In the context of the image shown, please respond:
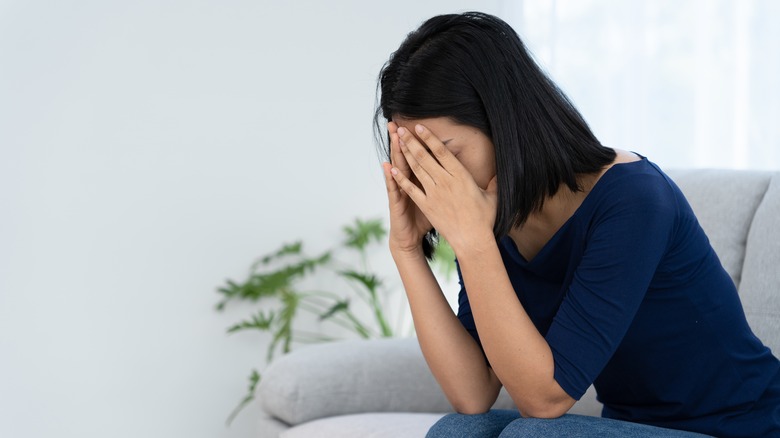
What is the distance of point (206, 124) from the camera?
2824mm

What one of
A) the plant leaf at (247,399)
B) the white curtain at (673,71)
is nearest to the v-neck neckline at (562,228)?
the white curtain at (673,71)

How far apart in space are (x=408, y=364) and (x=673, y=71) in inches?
56.6

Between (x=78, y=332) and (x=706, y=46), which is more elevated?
(x=706, y=46)

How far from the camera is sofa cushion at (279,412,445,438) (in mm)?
1708

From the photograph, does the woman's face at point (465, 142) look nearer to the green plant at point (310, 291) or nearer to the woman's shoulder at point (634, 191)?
the woman's shoulder at point (634, 191)

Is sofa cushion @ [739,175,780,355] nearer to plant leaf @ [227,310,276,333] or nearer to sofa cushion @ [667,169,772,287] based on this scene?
sofa cushion @ [667,169,772,287]

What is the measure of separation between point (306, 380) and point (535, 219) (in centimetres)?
78

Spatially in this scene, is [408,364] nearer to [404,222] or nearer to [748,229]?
[404,222]

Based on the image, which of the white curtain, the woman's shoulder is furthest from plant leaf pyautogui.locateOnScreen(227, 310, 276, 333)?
Result: the woman's shoulder

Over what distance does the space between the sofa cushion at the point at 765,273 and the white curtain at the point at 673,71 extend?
940 mm

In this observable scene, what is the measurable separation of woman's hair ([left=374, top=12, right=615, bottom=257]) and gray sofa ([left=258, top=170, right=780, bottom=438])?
0.61 meters

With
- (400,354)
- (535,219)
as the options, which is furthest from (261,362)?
(535,219)

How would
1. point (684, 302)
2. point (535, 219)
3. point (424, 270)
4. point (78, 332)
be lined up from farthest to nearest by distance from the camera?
point (78, 332), point (424, 270), point (535, 219), point (684, 302)

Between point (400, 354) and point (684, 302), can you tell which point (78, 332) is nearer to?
point (400, 354)
